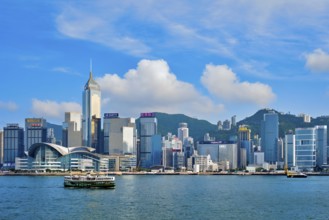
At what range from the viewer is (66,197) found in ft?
240

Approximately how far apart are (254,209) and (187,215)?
913 centimetres

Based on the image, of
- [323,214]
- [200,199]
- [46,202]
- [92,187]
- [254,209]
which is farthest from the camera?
[92,187]

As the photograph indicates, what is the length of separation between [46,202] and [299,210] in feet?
92.9

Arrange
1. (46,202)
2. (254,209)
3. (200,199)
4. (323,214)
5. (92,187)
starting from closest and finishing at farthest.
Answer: (323,214)
(254,209)
(46,202)
(200,199)
(92,187)

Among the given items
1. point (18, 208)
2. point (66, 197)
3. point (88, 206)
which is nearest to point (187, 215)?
point (88, 206)

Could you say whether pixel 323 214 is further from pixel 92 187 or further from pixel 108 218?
pixel 92 187

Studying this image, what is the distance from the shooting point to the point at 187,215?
52875 millimetres

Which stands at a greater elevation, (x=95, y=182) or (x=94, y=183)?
(x=95, y=182)

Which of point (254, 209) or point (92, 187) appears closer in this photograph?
point (254, 209)

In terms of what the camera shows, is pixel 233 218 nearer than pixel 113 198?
Yes

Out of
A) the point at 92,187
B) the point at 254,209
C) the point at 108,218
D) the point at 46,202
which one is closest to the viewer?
the point at 108,218

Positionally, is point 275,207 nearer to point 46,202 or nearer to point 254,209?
point 254,209

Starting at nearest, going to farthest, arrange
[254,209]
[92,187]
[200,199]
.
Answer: [254,209] → [200,199] → [92,187]

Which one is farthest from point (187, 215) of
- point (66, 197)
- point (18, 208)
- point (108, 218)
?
point (66, 197)
